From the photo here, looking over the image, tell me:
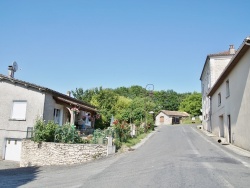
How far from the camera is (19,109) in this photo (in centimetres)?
2138

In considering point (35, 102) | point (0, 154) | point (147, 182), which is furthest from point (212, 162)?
point (0, 154)

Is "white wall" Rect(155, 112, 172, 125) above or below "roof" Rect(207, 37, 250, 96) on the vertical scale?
below

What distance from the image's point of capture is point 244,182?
780 centimetres

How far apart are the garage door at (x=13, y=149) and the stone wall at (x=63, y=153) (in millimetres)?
4729

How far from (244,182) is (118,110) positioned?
114 ft

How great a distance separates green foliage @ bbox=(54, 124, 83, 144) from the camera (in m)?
16.1

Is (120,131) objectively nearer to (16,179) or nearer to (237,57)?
(16,179)

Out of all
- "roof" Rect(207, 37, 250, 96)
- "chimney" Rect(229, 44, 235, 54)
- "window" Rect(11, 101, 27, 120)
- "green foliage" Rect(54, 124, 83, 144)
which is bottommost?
"green foliage" Rect(54, 124, 83, 144)

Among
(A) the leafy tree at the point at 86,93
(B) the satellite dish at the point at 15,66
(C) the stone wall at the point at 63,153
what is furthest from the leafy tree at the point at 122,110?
(C) the stone wall at the point at 63,153

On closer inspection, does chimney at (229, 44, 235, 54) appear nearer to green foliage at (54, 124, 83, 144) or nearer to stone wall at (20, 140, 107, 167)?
stone wall at (20, 140, 107, 167)

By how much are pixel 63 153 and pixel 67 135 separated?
1.26m

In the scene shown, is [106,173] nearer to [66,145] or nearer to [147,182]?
[147,182]

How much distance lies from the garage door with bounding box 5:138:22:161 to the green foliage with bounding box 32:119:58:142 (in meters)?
4.85

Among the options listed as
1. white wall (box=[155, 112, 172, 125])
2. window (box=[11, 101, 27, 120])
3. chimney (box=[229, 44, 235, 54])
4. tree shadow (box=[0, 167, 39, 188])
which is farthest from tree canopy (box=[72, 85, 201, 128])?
tree shadow (box=[0, 167, 39, 188])
